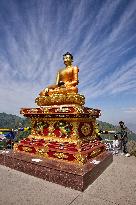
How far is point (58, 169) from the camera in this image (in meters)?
6.26

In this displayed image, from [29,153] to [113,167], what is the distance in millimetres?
3829

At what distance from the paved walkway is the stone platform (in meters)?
0.18

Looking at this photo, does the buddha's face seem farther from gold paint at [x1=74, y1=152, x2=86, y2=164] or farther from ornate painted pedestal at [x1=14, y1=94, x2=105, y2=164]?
gold paint at [x1=74, y1=152, x2=86, y2=164]

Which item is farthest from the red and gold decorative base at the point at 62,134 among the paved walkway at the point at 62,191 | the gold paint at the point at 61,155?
the paved walkway at the point at 62,191

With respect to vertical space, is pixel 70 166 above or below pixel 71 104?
below

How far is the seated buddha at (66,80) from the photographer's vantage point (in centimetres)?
859

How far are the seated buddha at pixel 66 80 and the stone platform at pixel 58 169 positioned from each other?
2.99 m

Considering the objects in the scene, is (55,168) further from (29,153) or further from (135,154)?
(135,154)

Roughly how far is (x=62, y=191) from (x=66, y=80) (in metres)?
5.15

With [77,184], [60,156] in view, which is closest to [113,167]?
[60,156]

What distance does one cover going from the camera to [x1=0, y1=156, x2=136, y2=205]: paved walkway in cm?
517

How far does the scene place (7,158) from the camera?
8133mm

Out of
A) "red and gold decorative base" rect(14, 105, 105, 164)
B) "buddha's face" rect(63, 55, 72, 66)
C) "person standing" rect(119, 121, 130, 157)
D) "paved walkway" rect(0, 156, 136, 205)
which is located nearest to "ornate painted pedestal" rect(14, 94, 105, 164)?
"red and gold decorative base" rect(14, 105, 105, 164)

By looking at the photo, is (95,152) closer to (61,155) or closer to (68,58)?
(61,155)
